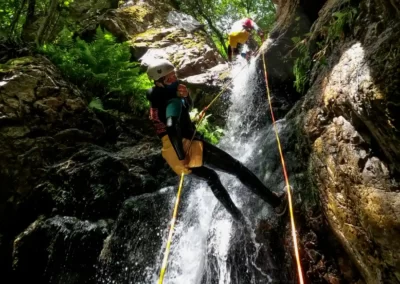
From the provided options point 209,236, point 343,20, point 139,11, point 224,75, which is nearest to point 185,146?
point 209,236

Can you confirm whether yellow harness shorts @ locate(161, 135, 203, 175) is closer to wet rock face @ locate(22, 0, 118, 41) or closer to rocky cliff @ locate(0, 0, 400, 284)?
rocky cliff @ locate(0, 0, 400, 284)

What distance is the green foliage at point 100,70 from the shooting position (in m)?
8.05

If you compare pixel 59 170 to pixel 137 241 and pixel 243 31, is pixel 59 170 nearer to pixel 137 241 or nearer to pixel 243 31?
pixel 137 241

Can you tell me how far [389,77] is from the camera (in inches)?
93.7

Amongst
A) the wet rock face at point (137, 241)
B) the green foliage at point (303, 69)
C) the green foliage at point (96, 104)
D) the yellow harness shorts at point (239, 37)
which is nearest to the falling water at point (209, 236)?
the wet rock face at point (137, 241)

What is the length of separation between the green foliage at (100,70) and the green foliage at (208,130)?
51.9 inches

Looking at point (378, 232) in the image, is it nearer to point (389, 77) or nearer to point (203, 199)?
point (389, 77)

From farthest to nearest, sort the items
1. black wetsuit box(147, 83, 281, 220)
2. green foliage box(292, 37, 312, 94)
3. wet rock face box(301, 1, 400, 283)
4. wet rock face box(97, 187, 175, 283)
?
green foliage box(292, 37, 312, 94)
wet rock face box(97, 187, 175, 283)
black wetsuit box(147, 83, 281, 220)
wet rock face box(301, 1, 400, 283)

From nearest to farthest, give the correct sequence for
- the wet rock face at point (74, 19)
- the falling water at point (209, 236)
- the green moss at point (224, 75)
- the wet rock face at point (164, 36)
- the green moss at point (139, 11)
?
the falling water at point (209, 236) < the wet rock face at point (74, 19) < the green moss at point (224, 75) < the wet rock face at point (164, 36) < the green moss at point (139, 11)

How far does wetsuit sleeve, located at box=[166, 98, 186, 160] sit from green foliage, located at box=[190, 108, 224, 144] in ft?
13.4

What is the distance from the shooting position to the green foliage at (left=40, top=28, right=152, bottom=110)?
26.4 ft

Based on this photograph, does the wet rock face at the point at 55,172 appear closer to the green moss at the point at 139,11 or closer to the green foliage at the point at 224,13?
the green moss at the point at 139,11

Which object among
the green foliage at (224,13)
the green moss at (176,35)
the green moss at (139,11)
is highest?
the green foliage at (224,13)

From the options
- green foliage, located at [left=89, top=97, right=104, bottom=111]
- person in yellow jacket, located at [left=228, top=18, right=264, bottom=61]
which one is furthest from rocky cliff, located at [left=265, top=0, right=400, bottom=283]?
person in yellow jacket, located at [left=228, top=18, right=264, bottom=61]
